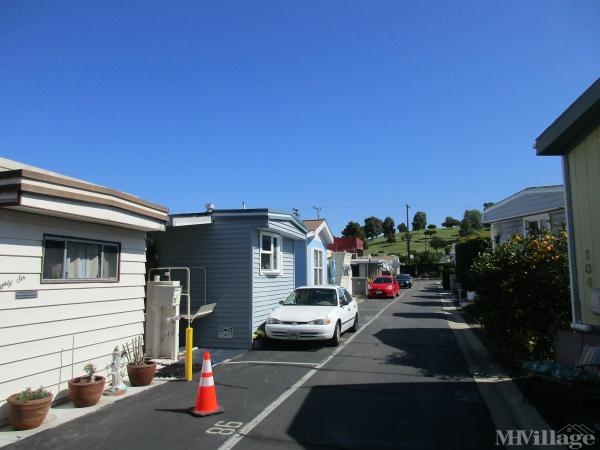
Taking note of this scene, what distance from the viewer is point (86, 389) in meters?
6.04

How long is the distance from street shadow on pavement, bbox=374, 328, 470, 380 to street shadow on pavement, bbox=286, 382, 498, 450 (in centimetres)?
108

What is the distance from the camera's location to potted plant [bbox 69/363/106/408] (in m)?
6.02

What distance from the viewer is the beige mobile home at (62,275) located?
549 cm

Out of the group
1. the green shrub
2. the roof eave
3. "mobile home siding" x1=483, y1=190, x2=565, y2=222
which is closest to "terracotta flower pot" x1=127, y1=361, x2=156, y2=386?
the roof eave

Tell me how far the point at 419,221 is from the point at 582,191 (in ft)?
456

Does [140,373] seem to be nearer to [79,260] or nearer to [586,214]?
[79,260]

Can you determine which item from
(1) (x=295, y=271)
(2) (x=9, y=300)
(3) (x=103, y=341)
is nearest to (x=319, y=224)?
(1) (x=295, y=271)

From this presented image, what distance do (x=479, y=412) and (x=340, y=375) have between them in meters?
2.67

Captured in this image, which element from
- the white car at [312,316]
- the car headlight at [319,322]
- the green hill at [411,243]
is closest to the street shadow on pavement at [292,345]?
the white car at [312,316]

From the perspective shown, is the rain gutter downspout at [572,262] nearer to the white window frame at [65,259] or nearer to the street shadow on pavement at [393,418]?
the street shadow on pavement at [393,418]

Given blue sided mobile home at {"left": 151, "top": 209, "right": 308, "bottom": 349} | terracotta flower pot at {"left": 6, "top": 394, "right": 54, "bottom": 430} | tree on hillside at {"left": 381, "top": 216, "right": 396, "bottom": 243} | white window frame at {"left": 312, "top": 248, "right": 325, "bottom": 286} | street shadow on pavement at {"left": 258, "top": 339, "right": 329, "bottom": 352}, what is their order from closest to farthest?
terracotta flower pot at {"left": 6, "top": 394, "right": 54, "bottom": 430}, street shadow on pavement at {"left": 258, "top": 339, "right": 329, "bottom": 352}, blue sided mobile home at {"left": 151, "top": 209, "right": 308, "bottom": 349}, white window frame at {"left": 312, "top": 248, "right": 325, "bottom": 286}, tree on hillside at {"left": 381, "top": 216, "right": 396, "bottom": 243}

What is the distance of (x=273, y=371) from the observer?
834cm

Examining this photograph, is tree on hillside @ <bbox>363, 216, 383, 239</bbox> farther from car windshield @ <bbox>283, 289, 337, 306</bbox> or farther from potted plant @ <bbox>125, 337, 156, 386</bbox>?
potted plant @ <bbox>125, 337, 156, 386</bbox>

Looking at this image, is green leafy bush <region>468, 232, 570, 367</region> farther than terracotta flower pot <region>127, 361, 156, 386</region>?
Yes
